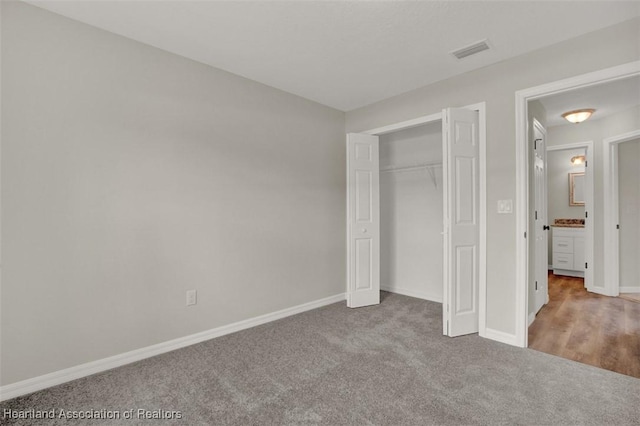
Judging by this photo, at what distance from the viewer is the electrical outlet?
2.75 meters

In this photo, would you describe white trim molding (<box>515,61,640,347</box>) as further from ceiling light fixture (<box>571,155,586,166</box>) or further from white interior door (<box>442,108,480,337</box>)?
ceiling light fixture (<box>571,155,586,166</box>)

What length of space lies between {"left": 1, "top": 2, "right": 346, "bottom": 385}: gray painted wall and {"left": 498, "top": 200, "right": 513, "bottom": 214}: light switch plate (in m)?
2.13

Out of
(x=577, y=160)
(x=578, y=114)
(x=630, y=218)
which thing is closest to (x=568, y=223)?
(x=577, y=160)

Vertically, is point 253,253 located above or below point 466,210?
below

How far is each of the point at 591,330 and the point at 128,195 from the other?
14.8 feet

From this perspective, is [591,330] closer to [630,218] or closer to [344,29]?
[630,218]

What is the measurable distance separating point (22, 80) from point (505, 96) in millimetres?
3756

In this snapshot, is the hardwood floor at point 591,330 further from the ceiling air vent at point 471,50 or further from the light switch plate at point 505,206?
the ceiling air vent at point 471,50

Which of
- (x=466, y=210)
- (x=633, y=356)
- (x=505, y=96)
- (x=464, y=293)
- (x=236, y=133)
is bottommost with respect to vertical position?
(x=633, y=356)

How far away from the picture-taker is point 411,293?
430 centimetres

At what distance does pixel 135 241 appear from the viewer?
247 centimetres

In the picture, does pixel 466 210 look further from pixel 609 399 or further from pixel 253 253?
pixel 253 253

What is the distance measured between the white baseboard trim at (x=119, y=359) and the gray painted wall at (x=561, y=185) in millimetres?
5970

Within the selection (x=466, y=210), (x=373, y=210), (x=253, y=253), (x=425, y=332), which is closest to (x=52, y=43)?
(x=253, y=253)
